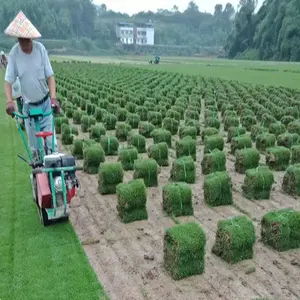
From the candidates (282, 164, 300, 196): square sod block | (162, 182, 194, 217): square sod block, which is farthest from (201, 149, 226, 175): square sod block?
(162, 182, 194, 217): square sod block

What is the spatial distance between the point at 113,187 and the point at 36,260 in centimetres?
297

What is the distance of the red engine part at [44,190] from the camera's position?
241 inches

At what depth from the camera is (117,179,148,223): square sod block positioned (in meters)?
7.10

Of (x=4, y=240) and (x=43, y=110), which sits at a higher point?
(x=43, y=110)

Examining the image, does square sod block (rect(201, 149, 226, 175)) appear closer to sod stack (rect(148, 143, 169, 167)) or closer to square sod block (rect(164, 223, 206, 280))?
sod stack (rect(148, 143, 169, 167))

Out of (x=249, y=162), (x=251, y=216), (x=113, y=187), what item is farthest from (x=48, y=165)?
(x=249, y=162)

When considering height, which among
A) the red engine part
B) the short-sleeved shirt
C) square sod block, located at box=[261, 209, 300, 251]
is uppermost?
the short-sleeved shirt

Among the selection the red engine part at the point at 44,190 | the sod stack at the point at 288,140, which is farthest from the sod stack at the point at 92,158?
the sod stack at the point at 288,140

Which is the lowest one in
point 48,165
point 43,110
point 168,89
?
point 168,89

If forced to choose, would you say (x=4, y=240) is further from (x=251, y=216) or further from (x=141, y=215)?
(x=251, y=216)

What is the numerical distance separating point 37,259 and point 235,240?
2.69 meters

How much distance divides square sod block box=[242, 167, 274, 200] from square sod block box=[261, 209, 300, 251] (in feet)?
6.00

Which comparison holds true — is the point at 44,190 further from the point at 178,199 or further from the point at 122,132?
the point at 122,132

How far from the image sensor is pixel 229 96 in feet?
71.5
